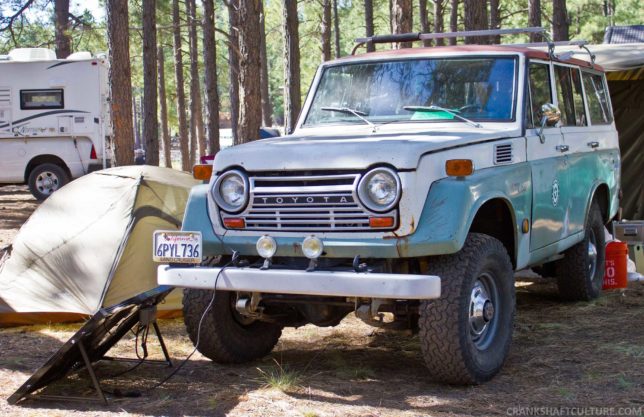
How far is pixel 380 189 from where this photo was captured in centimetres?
513

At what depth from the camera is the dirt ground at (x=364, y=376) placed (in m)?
5.05

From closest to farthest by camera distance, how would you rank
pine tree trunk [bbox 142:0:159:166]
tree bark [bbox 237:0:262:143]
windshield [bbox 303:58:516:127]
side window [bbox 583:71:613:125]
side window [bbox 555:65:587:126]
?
1. windshield [bbox 303:58:516:127]
2. side window [bbox 555:65:587:126]
3. side window [bbox 583:71:613:125]
4. tree bark [bbox 237:0:262:143]
5. pine tree trunk [bbox 142:0:159:166]

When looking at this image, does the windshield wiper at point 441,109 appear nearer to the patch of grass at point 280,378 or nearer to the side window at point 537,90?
the side window at point 537,90

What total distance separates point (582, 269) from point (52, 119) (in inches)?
577

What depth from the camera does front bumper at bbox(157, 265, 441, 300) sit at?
4.81 meters

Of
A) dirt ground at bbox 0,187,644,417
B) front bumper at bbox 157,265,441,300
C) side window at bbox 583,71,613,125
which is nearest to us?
front bumper at bbox 157,265,441,300

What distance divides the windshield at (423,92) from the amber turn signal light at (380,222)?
1430 millimetres

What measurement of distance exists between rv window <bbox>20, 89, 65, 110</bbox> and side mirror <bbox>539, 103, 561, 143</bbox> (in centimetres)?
1501

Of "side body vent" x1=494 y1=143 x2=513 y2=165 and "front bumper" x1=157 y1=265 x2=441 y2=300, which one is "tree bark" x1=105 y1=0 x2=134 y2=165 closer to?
"front bumper" x1=157 y1=265 x2=441 y2=300

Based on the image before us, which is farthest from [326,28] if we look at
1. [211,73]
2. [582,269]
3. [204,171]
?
[204,171]

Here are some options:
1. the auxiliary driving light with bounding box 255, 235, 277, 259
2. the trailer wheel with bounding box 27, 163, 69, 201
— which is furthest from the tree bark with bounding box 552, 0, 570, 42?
the auxiliary driving light with bounding box 255, 235, 277, 259

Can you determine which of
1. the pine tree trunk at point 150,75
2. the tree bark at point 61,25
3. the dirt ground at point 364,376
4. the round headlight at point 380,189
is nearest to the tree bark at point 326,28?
the tree bark at point 61,25

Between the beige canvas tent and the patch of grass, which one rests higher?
the beige canvas tent

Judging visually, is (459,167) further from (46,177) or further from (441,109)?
(46,177)
